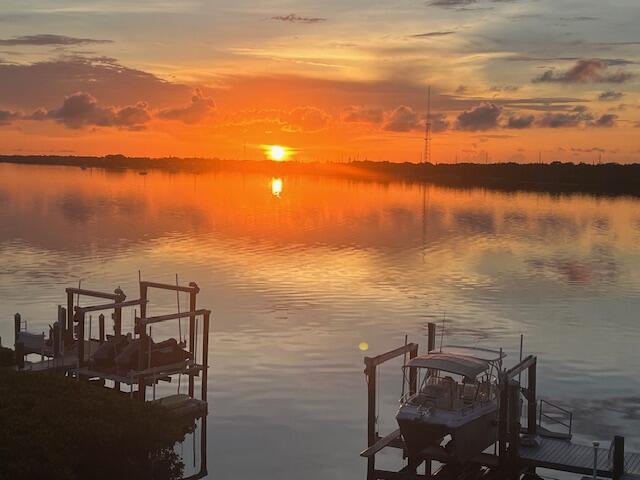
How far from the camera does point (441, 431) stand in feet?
91.1

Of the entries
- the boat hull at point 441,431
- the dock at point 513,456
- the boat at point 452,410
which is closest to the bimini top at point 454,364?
the boat at point 452,410

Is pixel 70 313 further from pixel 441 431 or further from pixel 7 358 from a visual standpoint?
pixel 441 431

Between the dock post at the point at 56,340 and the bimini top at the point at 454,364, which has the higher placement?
the bimini top at the point at 454,364

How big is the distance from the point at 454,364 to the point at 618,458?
6094 mm

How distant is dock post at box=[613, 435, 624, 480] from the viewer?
26.7 m

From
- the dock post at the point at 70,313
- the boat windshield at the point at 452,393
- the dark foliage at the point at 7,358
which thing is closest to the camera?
the boat windshield at the point at 452,393

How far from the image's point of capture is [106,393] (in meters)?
30.4

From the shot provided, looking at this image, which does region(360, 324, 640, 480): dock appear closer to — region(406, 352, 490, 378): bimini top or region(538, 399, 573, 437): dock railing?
region(406, 352, 490, 378): bimini top

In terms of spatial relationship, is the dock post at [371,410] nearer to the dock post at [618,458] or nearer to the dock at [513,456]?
the dock at [513,456]

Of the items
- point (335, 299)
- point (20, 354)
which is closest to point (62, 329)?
point (20, 354)

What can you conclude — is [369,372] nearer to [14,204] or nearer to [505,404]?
[505,404]

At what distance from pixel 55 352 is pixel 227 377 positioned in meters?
8.09

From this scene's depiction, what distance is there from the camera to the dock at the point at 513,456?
1083 inches

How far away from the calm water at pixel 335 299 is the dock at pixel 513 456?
1707 millimetres
